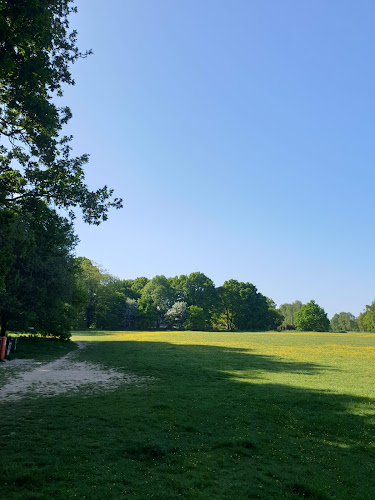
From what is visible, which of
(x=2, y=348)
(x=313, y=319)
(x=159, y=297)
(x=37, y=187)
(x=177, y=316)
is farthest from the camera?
(x=313, y=319)

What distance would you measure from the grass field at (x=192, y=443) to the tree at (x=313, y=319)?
385ft

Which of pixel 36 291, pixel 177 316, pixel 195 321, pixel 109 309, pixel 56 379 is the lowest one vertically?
pixel 56 379

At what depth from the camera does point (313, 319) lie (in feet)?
402

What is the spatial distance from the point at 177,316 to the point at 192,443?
342 ft

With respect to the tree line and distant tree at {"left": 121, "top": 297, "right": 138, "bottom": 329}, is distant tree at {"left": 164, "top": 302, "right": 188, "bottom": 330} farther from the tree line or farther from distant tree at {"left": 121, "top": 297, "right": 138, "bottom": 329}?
the tree line

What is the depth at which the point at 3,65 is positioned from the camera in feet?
32.4

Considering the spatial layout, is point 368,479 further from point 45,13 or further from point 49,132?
point 45,13

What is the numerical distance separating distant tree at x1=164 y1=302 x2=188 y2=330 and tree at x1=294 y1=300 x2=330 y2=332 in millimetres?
47761

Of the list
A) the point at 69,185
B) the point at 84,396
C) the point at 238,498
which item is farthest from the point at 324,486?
the point at 69,185

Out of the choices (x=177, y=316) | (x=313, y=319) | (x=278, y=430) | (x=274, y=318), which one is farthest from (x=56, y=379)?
(x=274, y=318)

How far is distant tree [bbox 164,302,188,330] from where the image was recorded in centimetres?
10969

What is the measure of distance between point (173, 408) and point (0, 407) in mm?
5590

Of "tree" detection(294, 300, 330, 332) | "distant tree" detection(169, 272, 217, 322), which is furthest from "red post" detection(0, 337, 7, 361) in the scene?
"tree" detection(294, 300, 330, 332)

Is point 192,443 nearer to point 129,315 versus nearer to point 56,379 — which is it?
point 56,379
